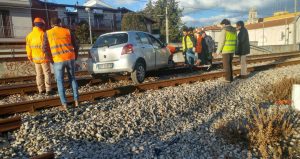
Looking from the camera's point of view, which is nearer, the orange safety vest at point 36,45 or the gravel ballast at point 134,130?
the gravel ballast at point 134,130

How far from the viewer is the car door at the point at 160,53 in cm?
1038

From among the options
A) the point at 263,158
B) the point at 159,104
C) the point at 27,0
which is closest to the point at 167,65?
the point at 159,104

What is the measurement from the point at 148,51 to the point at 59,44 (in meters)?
4.15

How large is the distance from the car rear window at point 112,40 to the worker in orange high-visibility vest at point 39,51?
1844 millimetres

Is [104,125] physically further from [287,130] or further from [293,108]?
[293,108]

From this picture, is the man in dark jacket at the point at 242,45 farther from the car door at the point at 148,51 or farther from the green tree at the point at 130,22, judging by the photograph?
the green tree at the point at 130,22

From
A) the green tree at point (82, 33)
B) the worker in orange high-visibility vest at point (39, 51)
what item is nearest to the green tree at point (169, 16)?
the green tree at point (82, 33)

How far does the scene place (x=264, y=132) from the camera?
14.6 ft

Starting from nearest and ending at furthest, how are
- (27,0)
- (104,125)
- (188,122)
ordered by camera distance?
(104,125) → (188,122) → (27,0)

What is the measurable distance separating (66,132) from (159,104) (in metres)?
2.25

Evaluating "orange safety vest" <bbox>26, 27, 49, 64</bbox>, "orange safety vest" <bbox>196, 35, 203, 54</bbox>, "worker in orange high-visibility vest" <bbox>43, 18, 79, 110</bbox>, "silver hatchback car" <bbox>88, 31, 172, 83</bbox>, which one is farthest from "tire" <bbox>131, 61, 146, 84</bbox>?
"orange safety vest" <bbox>196, 35, 203, 54</bbox>

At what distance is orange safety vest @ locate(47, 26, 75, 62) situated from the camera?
5.93 metres

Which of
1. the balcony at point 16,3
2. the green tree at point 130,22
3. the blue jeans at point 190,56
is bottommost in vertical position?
the blue jeans at point 190,56

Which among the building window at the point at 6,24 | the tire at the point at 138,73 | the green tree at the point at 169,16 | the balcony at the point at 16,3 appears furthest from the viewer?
the green tree at the point at 169,16
